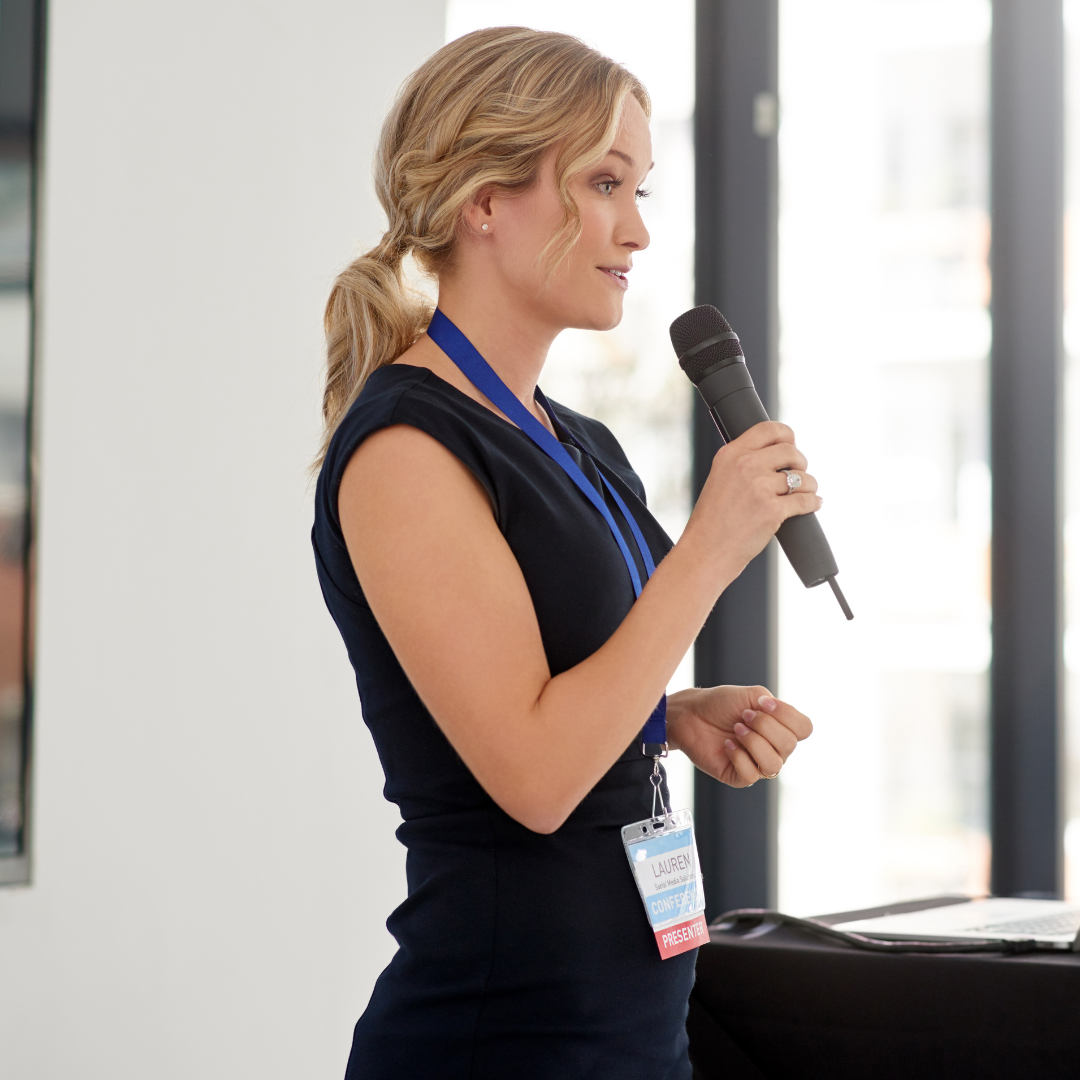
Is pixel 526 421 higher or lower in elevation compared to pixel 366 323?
lower

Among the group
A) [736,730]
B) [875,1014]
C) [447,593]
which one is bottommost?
[875,1014]

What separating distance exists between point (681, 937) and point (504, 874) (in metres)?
0.18

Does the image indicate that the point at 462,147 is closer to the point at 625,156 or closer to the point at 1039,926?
the point at 625,156

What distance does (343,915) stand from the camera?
2.33 meters

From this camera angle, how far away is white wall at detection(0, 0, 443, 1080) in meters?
1.80

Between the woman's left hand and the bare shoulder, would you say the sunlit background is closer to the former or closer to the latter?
the woman's left hand

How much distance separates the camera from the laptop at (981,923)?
150cm

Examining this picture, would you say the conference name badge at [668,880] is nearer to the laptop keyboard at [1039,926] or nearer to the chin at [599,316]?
the chin at [599,316]

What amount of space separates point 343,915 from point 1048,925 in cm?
131

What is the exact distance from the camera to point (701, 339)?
119 cm

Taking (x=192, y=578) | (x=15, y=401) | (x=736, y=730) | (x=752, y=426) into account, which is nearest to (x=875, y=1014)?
(x=736, y=730)

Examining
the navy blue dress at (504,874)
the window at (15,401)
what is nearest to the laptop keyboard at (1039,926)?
the navy blue dress at (504,874)

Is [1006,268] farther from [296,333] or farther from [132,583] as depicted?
[132,583]

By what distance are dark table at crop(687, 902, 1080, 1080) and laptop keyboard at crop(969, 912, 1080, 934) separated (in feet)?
0.47
